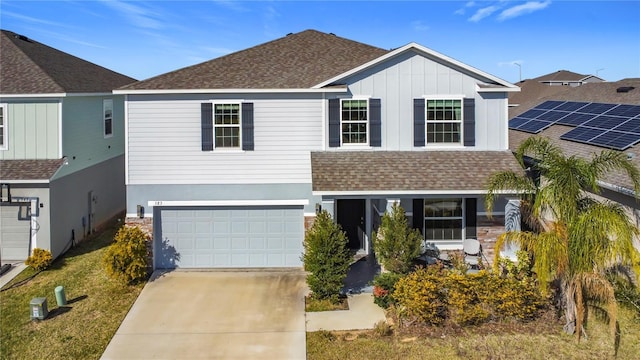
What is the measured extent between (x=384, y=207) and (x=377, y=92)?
355 centimetres

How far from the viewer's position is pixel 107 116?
21422 millimetres

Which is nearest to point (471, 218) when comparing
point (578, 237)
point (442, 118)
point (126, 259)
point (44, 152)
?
point (442, 118)

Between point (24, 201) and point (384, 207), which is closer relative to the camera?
point (384, 207)

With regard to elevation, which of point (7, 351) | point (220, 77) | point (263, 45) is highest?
point (263, 45)

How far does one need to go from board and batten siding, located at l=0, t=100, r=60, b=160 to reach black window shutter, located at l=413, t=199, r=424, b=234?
11.4 m

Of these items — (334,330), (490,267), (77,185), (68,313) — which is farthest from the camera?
(77,185)

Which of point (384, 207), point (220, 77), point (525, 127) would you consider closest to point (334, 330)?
point (384, 207)

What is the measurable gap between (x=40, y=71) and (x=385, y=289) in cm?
1355

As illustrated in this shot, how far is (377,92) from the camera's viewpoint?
1605 centimetres

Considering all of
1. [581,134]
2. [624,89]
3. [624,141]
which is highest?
→ [624,89]

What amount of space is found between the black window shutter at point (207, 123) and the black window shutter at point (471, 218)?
7849 mm

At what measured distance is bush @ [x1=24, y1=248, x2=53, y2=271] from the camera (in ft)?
52.2

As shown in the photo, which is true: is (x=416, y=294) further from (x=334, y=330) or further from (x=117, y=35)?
(x=117, y=35)

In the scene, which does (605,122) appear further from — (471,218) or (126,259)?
(126,259)
